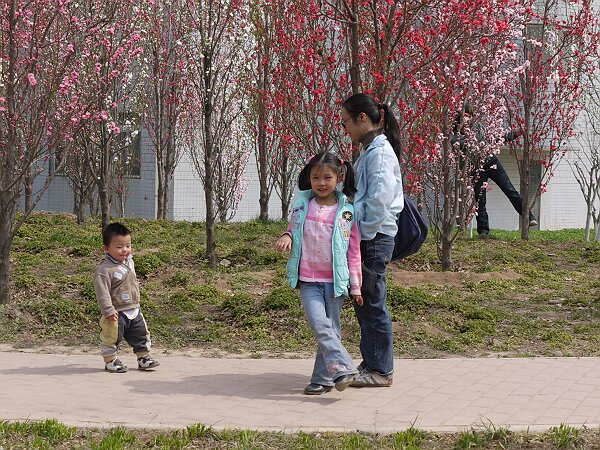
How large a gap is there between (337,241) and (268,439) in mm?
1544

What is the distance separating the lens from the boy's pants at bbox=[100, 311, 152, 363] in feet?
23.4

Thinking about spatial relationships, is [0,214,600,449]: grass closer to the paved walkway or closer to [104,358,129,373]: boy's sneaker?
the paved walkway

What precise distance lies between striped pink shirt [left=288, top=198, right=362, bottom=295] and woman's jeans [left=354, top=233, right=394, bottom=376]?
0.12 m

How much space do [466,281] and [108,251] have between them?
5508 mm

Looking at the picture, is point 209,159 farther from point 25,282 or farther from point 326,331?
point 326,331

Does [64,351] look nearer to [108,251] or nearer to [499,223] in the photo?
[108,251]

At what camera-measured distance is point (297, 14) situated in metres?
10.4

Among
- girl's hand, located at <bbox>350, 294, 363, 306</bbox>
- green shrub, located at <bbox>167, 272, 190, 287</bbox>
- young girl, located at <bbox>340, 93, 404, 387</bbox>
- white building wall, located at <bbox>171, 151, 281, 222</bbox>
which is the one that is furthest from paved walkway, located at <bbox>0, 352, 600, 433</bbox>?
white building wall, located at <bbox>171, 151, 281, 222</bbox>

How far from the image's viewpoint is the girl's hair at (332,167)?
643cm

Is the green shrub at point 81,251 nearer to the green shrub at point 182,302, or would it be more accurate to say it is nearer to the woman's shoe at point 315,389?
the green shrub at point 182,302

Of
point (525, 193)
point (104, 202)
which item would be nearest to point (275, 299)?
point (104, 202)

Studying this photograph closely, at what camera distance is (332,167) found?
641 centimetres

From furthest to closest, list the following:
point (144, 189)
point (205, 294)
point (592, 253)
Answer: point (144, 189), point (592, 253), point (205, 294)

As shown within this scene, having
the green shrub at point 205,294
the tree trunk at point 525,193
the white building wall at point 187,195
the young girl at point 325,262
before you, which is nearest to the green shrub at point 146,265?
the green shrub at point 205,294
